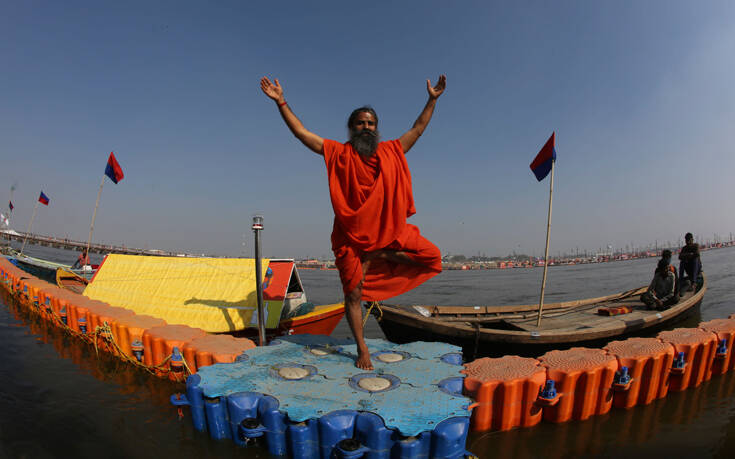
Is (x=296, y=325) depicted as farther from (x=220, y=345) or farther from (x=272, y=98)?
(x=272, y=98)

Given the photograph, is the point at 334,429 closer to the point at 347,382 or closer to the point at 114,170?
the point at 347,382

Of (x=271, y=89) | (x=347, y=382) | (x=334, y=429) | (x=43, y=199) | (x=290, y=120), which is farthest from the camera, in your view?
(x=43, y=199)

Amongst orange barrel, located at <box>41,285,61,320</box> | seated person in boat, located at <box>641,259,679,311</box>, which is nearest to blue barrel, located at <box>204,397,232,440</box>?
orange barrel, located at <box>41,285,61,320</box>

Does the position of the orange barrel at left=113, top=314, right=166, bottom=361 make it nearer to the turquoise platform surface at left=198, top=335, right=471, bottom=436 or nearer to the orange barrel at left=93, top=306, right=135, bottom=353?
the orange barrel at left=93, top=306, right=135, bottom=353

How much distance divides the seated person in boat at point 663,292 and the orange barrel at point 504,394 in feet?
27.4

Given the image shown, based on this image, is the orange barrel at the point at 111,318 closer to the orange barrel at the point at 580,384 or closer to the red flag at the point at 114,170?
the orange barrel at the point at 580,384

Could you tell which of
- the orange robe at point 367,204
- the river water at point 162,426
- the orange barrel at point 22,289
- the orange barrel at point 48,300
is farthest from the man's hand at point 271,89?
the orange barrel at point 22,289

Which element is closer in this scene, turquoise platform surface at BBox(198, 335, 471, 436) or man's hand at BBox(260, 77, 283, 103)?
turquoise platform surface at BBox(198, 335, 471, 436)

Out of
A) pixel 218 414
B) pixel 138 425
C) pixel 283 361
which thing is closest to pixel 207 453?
pixel 218 414

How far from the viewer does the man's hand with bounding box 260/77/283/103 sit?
3.54m

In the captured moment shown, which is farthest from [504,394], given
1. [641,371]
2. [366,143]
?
[366,143]

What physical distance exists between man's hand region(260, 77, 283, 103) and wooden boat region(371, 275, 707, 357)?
16.6 ft

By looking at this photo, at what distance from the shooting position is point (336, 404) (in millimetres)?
2947

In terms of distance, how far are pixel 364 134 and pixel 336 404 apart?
109 inches
